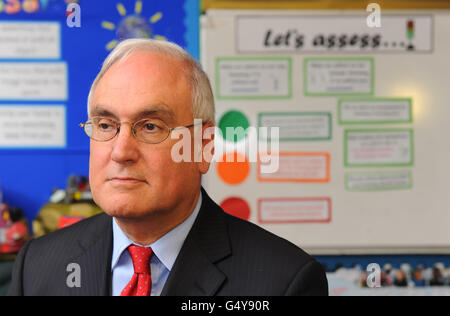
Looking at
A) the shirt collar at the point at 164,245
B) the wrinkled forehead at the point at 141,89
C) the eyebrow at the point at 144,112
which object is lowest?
the shirt collar at the point at 164,245

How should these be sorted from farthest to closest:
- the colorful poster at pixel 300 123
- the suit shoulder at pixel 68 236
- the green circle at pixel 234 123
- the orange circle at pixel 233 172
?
the colorful poster at pixel 300 123, the orange circle at pixel 233 172, the green circle at pixel 234 123, the suit shoulder at pixel 68 236

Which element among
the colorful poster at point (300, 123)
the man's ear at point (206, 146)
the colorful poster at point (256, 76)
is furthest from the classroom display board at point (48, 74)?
the man's ear at point (206, 146)

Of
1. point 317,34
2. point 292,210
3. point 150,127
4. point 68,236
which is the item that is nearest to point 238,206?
point 292,210

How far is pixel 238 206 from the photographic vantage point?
1.51m

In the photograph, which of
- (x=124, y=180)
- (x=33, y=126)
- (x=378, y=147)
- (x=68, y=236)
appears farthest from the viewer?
(x=378, y=147)

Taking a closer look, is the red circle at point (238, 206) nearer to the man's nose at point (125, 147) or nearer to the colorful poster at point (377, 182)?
the colorful poster at point (377, 182)

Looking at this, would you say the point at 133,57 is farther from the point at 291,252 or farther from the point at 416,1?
the point at 416,1

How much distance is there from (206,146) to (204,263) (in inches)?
5.9

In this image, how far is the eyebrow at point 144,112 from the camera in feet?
1.53

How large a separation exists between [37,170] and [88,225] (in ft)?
3.21

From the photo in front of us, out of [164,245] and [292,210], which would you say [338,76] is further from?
[164,245]

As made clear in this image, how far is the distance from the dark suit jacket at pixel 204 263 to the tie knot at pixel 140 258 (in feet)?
0.11

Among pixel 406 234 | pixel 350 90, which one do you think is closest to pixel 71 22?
pixel 350 90

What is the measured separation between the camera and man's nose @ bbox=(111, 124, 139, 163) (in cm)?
46
